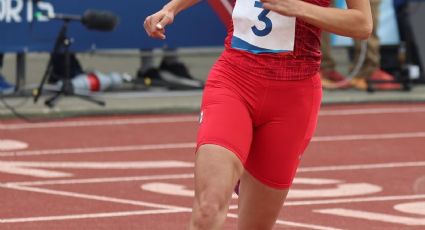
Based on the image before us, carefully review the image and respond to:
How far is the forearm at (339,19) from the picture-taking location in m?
5.12

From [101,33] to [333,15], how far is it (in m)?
9.54

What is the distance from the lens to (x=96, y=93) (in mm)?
14648

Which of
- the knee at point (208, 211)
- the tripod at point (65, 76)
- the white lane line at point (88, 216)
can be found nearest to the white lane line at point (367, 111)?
the tripod at point (65, 76)

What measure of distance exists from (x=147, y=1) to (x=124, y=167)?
442 cm

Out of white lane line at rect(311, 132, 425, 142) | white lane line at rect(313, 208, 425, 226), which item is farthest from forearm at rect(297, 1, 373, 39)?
white lane line at rect(311, 132, 425, 142)

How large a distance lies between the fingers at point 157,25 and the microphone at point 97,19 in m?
7.54

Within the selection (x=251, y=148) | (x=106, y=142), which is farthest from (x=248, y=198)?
(x=106, y=142)

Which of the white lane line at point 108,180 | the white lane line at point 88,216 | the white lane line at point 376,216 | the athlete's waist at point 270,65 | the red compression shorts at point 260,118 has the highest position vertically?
the athlete's waist at point 270,65

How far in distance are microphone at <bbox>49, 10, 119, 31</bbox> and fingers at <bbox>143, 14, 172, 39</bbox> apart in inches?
297

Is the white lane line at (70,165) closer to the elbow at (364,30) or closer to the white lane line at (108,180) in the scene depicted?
the white lane line at (108,180)

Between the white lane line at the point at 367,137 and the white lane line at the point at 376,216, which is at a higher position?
the white lane line at the point at 376,216

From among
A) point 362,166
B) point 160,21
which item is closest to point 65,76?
point 362,166

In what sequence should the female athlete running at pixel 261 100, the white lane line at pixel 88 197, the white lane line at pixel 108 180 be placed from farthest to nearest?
the white lane line at pixel 108 180, the white lane line at pixel 88 197, the female athlete running at pixel 261 100

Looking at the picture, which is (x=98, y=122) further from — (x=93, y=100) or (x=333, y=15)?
(x=333, y=15)
